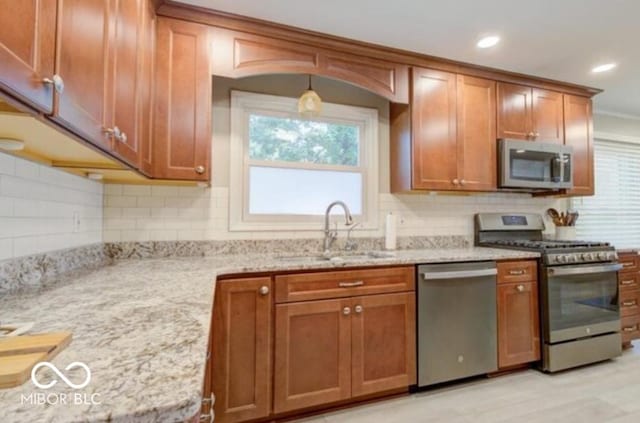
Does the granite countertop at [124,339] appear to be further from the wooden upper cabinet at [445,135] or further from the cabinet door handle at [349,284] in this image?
the wooden upper cabinet at [445,135]

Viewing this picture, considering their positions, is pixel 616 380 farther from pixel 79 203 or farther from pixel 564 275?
pixel 79 203

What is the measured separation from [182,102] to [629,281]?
3.93m

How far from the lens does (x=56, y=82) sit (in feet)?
2.58

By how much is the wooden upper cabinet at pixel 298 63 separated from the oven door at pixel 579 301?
1.78m

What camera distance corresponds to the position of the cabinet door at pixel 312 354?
191cm

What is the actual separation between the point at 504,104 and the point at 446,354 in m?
2.07

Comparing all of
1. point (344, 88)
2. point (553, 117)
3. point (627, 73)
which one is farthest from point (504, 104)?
point (344, 88)

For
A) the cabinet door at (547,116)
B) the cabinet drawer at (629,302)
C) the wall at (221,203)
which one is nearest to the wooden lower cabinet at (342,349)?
the wall at (221,203)

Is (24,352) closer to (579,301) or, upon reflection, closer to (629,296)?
(579,301)

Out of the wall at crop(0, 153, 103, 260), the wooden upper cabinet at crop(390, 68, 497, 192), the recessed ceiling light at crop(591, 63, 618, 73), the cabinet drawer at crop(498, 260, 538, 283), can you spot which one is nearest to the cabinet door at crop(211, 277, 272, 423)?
the wall at crop(0, 153, 103, 260)

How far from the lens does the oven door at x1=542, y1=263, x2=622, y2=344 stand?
2.53m

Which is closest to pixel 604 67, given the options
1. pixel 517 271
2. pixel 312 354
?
pixel 517 271

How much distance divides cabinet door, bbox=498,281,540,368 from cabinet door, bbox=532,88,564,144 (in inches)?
53.4

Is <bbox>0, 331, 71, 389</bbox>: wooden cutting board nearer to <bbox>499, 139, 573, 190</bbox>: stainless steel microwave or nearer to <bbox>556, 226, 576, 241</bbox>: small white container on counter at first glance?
<bbox>499, 139, 573, 190</bbox>: stainless steel microwave
